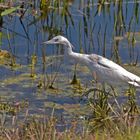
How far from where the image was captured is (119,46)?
9.15m

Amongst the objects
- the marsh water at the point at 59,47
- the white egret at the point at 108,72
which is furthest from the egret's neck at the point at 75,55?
the marsh water at the point at 59,47

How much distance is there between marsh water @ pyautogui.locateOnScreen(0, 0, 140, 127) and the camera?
24.3 ft

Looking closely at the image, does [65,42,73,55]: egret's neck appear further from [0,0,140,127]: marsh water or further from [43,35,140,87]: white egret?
[0,0,140,127]: marsh water

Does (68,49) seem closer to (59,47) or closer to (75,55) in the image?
(75,55)

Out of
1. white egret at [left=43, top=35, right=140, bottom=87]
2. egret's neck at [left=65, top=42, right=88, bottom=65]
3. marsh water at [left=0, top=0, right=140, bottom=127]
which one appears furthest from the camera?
marsh water at [left=0, top=0, right=140, bottom=127]

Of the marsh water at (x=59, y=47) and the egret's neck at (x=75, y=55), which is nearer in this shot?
the egret's neck at (x=75, y=55)

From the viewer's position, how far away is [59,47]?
895 cm

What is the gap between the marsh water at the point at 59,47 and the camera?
7.39 m

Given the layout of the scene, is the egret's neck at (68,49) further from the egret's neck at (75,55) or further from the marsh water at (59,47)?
the marsh water at (59,47)

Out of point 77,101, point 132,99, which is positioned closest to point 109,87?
point 77,101

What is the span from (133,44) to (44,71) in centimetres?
161

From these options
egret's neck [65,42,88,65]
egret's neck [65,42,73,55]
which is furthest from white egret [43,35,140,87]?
egret's neck [65,42,73,55]

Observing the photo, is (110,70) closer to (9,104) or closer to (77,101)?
(77,101)

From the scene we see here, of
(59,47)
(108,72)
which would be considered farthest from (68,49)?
(59,47)
